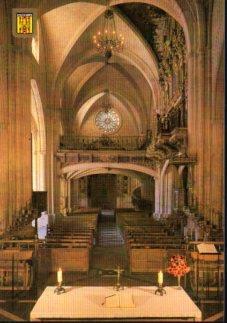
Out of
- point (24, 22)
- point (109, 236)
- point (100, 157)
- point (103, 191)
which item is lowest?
point (109, 236)

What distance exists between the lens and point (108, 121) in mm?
41531

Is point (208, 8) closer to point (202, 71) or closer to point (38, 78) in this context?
point (202, 71)

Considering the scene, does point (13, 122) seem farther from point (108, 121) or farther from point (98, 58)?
point (108, 121)

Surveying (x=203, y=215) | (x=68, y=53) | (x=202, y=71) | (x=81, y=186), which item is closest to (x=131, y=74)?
(x=68, y=53)

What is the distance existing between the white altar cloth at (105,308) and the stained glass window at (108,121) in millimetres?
34531

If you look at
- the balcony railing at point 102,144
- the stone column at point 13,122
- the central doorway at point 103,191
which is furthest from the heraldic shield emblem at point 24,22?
the central doorway at point 103,191

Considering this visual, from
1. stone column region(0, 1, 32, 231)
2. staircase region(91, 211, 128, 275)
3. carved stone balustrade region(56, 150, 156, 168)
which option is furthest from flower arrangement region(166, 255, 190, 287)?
carved stone balustrade region(56, 150, 156, 168)

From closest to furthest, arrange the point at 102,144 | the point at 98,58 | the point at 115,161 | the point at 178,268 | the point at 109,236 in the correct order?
the point at 178,268
the point at 109,236
the point at 115,161
the point at 98,58
the point at 102,144

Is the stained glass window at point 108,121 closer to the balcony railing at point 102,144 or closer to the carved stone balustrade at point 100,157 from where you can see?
the balcony railing at point 102,144

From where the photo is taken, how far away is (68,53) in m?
25.8

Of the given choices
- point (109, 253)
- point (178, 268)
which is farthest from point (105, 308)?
point (109, 253)

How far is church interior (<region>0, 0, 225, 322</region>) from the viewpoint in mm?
8797

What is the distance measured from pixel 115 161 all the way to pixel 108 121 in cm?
1403

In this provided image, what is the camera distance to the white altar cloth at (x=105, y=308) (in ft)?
20.3
